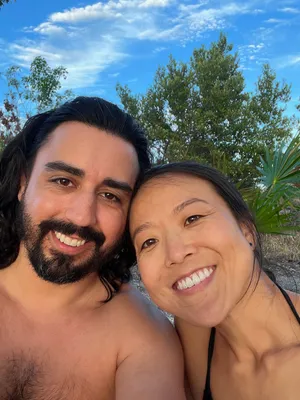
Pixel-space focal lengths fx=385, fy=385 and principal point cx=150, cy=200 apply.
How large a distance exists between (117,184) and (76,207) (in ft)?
0.87

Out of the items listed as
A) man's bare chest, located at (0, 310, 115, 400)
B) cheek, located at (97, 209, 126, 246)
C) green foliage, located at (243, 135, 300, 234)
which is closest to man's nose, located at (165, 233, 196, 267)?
cheek, located at (97, 209, 126, 246)

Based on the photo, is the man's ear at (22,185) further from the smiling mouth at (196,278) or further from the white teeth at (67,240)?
the smiling mouth at (196,278)

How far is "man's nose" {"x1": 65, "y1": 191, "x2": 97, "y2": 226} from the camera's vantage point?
6.67 ft

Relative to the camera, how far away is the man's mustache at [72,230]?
6.70ft

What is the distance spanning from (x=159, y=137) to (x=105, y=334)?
50.8 feet

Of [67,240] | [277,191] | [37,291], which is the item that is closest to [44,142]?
[67,240]

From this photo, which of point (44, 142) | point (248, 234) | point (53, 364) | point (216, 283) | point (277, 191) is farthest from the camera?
point (277, 191)

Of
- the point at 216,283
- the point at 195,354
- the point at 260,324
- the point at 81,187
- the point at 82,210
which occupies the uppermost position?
the point at 81,187

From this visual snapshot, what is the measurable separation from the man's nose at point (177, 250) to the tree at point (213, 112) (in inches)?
579

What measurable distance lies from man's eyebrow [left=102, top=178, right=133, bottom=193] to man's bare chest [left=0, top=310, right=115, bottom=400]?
820 mm

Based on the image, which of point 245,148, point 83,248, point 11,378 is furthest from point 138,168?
point 245,148

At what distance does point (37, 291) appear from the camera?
2.24 metres

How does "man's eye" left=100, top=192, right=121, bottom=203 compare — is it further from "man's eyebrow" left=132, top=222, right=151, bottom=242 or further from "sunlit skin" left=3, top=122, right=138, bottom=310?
"man's eyebrow" left=132, top=222, right=151, bottom=242

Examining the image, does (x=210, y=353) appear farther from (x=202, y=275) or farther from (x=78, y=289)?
(x=78, y=289)
